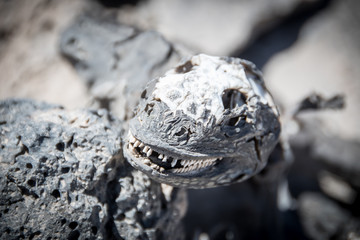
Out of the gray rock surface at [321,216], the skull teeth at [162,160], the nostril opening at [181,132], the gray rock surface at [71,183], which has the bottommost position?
the gray rock surface at [321,216]

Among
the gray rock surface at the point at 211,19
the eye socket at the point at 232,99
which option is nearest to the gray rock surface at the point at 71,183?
the eye socket at the point at 232,99

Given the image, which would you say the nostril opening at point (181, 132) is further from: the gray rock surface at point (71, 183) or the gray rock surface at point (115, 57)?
the gray rock surface at point (115, 57)

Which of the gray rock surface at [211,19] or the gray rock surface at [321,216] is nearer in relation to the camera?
the gray rock surface at [321,216]

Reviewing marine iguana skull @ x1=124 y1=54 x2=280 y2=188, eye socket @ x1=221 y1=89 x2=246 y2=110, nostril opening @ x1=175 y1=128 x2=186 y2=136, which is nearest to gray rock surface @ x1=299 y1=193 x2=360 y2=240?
marine iguana skull @ x1=124 y1=54 x2=280 y2=188

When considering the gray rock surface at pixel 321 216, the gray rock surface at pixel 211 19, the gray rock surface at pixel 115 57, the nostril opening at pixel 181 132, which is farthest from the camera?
the gray rock surface at pixel 211 19

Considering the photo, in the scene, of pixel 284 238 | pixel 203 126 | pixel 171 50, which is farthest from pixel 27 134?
pixel 284 238

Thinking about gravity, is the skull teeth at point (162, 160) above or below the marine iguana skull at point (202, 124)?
below

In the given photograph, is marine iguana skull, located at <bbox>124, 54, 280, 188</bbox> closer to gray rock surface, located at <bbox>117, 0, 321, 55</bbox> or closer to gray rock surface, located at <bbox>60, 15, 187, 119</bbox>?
gray rock surface, located at <bbox>60, 15, 187, 119</bbox>
